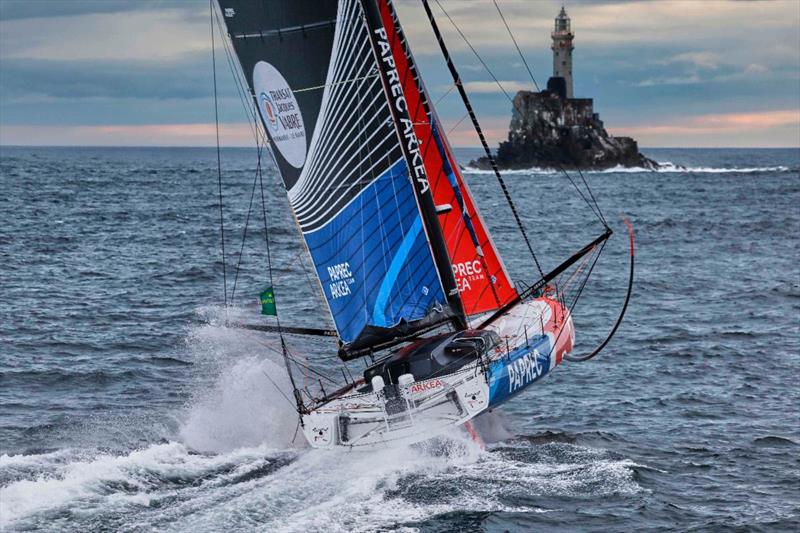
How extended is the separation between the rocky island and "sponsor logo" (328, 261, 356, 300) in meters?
114

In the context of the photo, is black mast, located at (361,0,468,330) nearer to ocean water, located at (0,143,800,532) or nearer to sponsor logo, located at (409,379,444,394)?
sponsor logo, located at (409,379,444,394)

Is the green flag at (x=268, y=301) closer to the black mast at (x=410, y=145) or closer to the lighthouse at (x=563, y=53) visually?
the black mast at (x=410, y=145)

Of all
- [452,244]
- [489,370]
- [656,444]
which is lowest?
[656,444]

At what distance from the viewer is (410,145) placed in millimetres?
18812

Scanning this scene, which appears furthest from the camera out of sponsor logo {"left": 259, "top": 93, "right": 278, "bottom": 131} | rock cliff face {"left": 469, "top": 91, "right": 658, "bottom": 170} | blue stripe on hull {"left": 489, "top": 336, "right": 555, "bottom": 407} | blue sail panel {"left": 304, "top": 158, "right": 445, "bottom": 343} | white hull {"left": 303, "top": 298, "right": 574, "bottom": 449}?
rock cliff face {"left": 469, "top": 91, "right": 658, "bottom": 170}

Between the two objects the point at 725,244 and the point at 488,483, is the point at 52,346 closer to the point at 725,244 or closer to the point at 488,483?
the point at 488,483

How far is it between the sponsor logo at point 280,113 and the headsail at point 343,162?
2 cm

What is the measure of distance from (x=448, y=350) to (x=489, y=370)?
1.20m

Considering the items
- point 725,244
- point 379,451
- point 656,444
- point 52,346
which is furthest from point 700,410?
point 725,244

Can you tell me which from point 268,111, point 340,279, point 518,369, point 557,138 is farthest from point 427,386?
point 557,138

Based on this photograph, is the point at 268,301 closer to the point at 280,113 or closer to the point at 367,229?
the point at 367,229

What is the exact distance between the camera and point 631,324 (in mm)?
32156

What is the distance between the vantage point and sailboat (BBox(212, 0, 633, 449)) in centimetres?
1794

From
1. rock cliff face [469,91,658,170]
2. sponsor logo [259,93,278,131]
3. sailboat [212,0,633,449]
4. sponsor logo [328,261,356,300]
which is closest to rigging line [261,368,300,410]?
sailboat [212,0,633,449]
